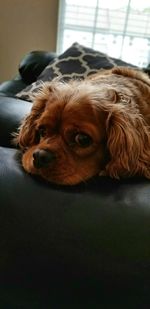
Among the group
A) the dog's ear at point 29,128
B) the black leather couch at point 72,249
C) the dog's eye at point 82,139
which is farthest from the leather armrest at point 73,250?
the dog's ear at point 29,128

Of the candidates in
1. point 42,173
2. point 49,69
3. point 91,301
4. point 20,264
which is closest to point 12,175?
point 42,173

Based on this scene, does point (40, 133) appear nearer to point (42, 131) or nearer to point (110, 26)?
point (42, 131)

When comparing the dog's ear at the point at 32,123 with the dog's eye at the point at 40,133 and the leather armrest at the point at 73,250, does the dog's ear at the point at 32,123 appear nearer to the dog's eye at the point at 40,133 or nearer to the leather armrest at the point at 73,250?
the dog's eye at the point at 40,133

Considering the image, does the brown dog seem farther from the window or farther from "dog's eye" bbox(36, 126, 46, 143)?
the window

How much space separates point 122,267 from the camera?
64 centimetres

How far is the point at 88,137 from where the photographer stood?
1.00 metres

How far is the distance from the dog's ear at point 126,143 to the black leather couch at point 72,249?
0.67 feet

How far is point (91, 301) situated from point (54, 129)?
0.53m

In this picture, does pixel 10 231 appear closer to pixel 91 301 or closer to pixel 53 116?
pixel 91 301

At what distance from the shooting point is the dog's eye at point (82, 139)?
1.00 metres

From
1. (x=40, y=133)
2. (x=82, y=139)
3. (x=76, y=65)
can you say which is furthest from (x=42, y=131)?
(x=76, y=65)

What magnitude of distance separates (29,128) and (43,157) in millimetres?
231

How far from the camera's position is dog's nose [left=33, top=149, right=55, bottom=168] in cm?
92

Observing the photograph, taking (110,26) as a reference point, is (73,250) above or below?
below
